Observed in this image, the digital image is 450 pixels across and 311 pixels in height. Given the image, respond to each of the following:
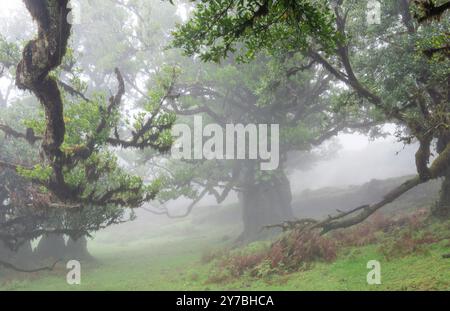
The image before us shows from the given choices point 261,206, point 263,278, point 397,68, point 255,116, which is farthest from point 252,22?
point 261,206

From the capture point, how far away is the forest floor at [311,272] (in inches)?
433

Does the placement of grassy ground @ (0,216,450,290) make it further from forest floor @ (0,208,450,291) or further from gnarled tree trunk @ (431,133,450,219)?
gnarled tree trunk @ (431,133,450,219)

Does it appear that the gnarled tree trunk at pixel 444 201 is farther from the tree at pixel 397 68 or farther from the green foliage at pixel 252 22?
the green foliage at pixel 252 22

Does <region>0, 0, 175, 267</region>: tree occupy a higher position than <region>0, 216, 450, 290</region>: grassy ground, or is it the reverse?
<region>0, 0, 175, 267</region>: tree

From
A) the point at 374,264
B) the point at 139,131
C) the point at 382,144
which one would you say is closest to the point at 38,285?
the point at 139,131

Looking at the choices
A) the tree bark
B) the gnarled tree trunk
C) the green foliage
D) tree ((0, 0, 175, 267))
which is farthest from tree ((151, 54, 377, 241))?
the green foliage

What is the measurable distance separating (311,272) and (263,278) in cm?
190

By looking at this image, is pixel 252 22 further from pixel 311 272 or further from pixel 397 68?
pixel 311 272

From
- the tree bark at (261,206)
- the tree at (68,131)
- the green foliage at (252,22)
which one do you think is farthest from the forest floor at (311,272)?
the green foliage at (252,22)

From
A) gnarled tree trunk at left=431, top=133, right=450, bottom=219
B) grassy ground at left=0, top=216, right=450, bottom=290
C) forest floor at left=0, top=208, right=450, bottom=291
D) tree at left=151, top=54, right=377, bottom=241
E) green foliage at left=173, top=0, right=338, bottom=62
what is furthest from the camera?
tree at left=151, top=54, right=377, bottom=241

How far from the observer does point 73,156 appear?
13.9 m

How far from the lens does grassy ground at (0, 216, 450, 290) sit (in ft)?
35.1

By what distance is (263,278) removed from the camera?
14.3 m
